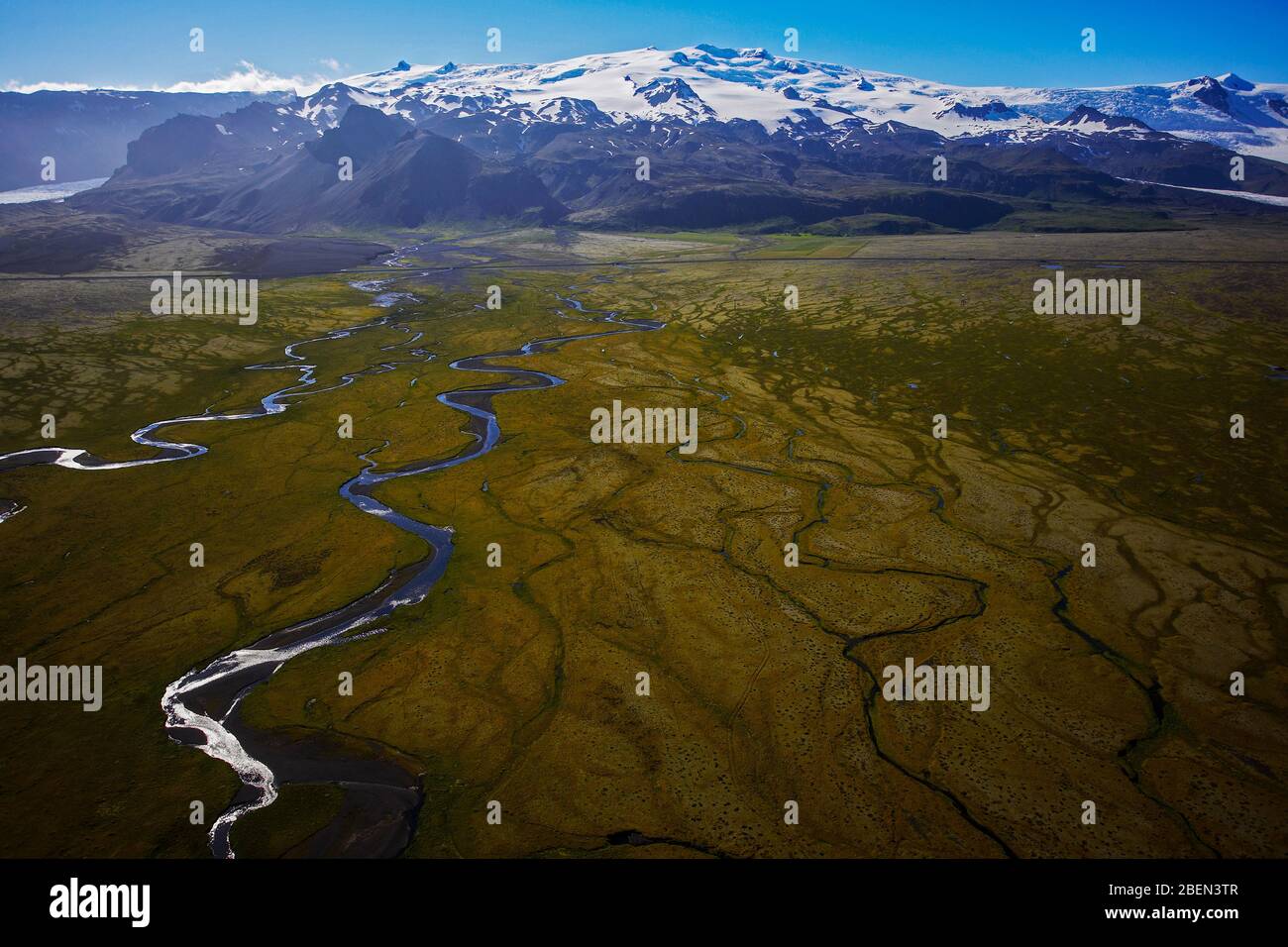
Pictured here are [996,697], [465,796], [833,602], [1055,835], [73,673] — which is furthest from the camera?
[833,602]

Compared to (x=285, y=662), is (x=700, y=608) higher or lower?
higher

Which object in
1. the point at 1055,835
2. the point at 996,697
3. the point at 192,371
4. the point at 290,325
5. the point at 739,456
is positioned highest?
the point at 290,325

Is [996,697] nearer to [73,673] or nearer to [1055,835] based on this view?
[1055,835]

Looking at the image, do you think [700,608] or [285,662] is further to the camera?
[700,608]

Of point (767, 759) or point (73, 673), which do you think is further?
point (73, 673)

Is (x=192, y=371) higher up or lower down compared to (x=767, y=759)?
higher up
